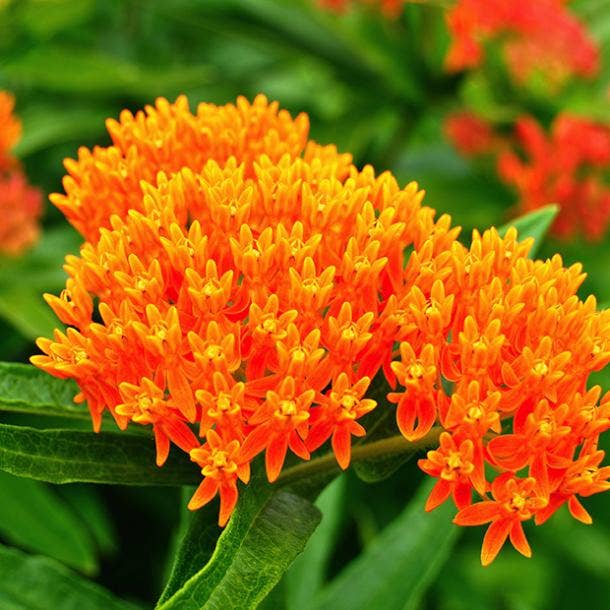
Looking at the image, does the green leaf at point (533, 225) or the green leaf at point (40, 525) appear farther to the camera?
the green leaf at point (40, 525)

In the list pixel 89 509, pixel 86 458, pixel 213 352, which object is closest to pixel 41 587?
pixel 86 458

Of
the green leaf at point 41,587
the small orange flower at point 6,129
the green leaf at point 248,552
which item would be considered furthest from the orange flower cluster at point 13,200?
the green leaf at point 248,552

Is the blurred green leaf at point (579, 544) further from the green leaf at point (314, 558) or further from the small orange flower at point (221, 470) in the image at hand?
the small orange flower at point (221, 470)

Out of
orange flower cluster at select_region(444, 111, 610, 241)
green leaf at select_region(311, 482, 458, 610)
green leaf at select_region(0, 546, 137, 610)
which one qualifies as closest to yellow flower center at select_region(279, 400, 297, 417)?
green leaf at select_region(0, 546, 137, 610)

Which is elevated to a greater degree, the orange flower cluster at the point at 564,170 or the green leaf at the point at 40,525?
the orange flower cluster at the point at 564,170

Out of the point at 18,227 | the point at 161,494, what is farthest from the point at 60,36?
the point at 161,494

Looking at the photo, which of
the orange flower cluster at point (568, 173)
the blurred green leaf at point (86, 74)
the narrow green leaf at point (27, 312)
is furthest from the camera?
the orange flower cluster at point (568, 173)

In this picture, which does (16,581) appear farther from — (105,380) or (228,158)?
(228,158)

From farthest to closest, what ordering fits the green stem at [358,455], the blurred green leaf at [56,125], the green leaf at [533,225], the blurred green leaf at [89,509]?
the blurred green leaf at [56,125], the blurred green leaf at [89,509], the green leaf at [533,225], the green stem at [358,455]
